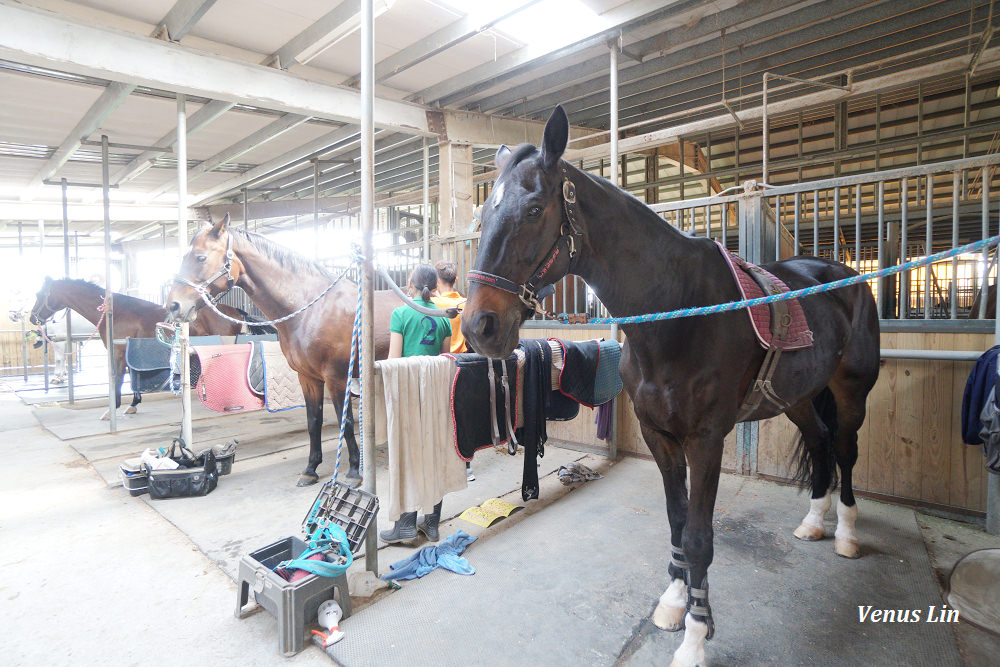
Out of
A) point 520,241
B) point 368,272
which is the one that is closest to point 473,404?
point 368,272

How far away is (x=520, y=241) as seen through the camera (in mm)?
1296

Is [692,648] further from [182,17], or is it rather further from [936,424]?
[182,17]

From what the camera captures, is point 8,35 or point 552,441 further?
point 552,441

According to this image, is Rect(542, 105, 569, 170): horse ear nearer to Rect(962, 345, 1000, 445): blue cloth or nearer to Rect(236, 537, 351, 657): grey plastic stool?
Rect(236, 537, 351, 657): grey plastic stool

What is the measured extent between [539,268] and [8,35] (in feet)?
12.8

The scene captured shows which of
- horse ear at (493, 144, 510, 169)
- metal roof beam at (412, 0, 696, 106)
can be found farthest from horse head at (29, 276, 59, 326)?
horse ear at (493, 144, 510, 169)

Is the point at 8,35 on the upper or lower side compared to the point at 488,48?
lower

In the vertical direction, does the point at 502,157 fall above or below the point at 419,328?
above

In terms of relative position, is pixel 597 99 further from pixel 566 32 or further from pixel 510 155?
pixel 510 155

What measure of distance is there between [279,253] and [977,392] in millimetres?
4547

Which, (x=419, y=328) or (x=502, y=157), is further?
(x=419, y=328)

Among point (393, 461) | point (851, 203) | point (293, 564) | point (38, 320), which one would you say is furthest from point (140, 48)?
point (851, 203)

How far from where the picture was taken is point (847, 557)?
7.44ft

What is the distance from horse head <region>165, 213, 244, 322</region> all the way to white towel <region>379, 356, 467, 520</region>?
2053 millimetres
